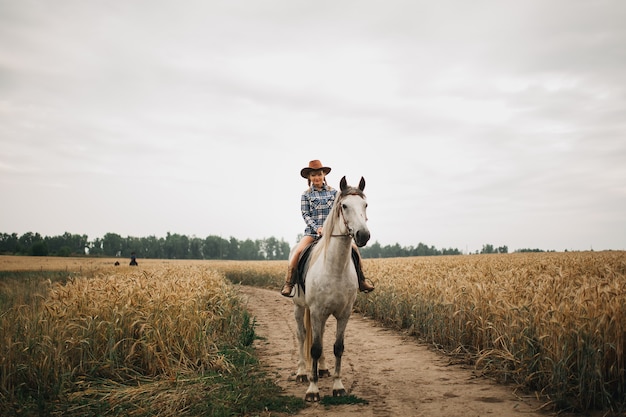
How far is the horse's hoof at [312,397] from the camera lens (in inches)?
228

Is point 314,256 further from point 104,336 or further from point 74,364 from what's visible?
point 74,364

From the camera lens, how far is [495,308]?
291 inches

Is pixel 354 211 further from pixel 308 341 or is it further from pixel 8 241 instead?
pixel 8 241

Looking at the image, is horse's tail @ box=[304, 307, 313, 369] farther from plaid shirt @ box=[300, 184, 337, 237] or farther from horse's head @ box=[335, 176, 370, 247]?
horse's head @ box=[335, 176, 370, 247]

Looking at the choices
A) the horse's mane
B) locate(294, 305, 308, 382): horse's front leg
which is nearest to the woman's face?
the horse's mane

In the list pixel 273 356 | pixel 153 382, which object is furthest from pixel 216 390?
pixel 273 356

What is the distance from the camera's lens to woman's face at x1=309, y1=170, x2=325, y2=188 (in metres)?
7.52

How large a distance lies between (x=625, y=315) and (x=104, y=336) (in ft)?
26.7

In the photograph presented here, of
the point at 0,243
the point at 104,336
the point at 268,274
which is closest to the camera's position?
the point at 104,336

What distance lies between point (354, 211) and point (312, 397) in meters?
3.08

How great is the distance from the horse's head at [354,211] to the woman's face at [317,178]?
164 cm

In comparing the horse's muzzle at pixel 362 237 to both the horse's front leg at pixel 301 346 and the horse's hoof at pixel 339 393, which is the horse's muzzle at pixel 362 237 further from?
the horse's front leg at pixel 301 346

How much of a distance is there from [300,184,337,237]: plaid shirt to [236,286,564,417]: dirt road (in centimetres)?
298

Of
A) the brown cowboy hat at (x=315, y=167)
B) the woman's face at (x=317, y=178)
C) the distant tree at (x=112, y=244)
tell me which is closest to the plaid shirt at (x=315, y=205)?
the woman's face at (x=317, y=178)
